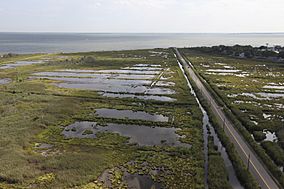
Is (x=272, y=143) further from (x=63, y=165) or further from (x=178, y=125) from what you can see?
(x=63, y=165)

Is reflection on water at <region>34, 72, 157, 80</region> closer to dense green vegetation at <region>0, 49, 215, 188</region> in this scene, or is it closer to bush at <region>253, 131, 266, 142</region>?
dense green vegetation at <region>0, 49, 215, 188</region>

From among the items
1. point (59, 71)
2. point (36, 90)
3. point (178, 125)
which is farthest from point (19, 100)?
point (59, 71)

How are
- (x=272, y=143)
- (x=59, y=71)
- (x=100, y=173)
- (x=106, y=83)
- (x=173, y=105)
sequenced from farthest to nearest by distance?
(x=59, y=71) → (x=106, y=83) → (x=173, y=105) → (x=272, y=143) → (x=100, y=173)

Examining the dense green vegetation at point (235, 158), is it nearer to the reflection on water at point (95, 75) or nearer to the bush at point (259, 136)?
the bush at point (259, 136)

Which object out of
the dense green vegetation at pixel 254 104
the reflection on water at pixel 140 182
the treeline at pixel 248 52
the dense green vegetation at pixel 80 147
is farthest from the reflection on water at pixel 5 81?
the treeline at pixel 248 52

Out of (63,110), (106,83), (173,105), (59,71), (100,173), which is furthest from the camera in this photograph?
(59,71)

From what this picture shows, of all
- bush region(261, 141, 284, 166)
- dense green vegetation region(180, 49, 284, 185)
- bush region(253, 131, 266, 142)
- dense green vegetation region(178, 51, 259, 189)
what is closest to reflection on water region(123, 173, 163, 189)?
dense green vegetation region(178, 51, 259, 189)
